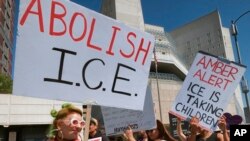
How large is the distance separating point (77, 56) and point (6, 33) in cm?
5371

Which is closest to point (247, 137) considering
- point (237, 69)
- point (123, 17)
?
point (237, 69)

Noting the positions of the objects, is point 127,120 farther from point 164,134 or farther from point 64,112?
point 64,112

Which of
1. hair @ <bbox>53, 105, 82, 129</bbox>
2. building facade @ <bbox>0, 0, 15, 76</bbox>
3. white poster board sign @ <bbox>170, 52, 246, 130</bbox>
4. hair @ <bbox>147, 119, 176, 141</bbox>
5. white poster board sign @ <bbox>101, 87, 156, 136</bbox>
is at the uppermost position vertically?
building facade @ <bbox>0, 0, 15, 76</bbox>

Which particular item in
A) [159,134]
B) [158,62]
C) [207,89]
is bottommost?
[159,134]

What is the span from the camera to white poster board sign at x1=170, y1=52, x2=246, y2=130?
5.29 m

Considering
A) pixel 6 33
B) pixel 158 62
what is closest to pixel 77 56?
pixel 6 33

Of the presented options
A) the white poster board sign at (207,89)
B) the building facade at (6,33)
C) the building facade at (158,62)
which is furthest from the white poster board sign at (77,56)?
the building facade at (6,33)

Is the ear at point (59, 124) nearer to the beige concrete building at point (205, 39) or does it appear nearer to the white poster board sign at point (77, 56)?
the white poster board sign at point (77, 56)

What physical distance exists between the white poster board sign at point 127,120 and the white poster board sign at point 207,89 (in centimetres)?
80

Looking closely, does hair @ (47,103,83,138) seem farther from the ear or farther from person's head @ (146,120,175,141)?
person's head @ (146,120,175,141)

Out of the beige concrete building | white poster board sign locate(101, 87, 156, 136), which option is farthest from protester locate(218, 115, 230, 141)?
the beige concrete building

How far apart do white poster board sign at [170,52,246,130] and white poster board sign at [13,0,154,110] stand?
5.35 feet

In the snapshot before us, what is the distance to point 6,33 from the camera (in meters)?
54.0

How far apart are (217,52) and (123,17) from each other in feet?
75.8
